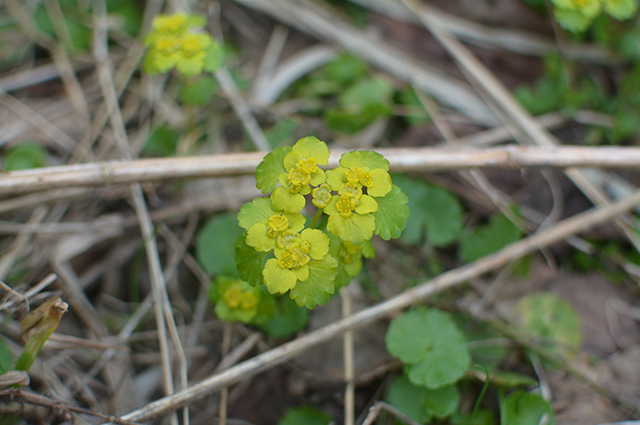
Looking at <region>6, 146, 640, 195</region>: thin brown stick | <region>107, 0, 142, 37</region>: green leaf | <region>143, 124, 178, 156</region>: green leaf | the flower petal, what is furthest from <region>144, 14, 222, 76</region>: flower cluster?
<region>107, 0, 142, 37</region>: green leaf

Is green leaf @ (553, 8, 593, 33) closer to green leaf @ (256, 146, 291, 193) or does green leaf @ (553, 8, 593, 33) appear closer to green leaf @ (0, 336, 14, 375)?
green leaf @ (256, 146, 291, 193)

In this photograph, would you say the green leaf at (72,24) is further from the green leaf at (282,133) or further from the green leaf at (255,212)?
the green leaf at (255,212)

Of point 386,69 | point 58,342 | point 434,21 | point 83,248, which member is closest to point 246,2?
point 386,69

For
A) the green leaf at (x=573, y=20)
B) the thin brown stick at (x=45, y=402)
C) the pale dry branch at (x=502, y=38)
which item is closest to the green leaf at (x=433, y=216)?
the green leaf at (x=573, y=20)

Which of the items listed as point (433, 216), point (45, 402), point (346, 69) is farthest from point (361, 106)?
point (45, 402)

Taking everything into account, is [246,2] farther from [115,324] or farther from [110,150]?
[115,324]

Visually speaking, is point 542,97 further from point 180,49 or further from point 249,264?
point 249,264

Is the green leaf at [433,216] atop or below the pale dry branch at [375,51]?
below
